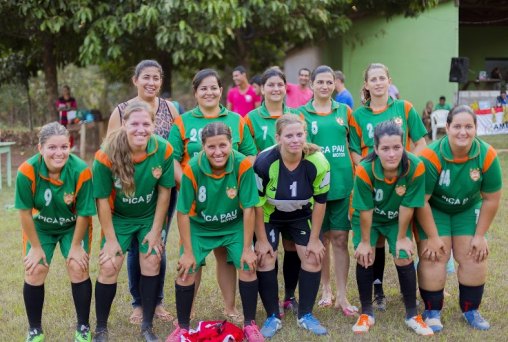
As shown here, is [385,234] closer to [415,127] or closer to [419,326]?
[419,326]

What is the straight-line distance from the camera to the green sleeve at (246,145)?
400cm

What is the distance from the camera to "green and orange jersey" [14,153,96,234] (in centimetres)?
340

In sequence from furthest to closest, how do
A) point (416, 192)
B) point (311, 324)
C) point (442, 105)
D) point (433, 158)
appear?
point (442, 105) < point (311, 324) < point (433, 158) < point (416, 192)

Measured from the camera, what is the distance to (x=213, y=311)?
425 cm

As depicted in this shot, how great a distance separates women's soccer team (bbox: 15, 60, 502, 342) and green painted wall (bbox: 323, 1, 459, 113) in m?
12.0

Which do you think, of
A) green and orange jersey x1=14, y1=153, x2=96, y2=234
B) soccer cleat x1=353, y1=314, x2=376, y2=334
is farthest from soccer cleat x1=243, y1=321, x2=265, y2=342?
green and orange jersey x1=14, y1=153, x2=96, y2=234

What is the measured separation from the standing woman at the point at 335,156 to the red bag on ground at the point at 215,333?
0.90 m

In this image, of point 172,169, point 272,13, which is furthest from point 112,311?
point 272,13

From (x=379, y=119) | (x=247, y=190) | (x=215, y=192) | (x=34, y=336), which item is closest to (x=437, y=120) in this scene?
(x=379, y=119)

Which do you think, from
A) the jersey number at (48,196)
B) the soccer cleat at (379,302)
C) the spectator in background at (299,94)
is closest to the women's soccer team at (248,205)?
the jersey number at (48,196)

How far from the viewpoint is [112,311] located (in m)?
4.22

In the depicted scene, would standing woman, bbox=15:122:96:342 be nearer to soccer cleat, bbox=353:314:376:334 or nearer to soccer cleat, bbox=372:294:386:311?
soccer cleat, bbox=353:314:376:334

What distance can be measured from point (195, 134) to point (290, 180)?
73cm

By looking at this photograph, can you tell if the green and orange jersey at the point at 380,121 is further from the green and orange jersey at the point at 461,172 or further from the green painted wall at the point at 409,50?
the green painted wall at the point at 409,50
